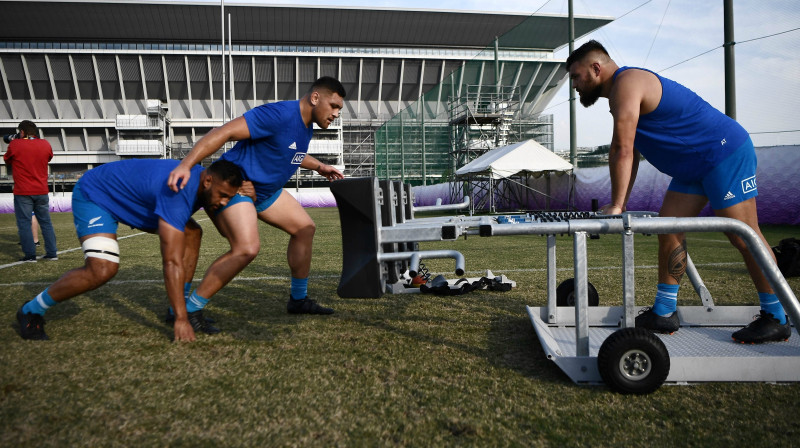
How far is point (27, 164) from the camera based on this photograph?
23.2 ft

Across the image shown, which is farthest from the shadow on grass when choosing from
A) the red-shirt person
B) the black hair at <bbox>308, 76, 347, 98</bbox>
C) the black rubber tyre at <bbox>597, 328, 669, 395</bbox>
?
the red-shirt person

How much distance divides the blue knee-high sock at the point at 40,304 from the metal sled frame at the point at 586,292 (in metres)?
1.83

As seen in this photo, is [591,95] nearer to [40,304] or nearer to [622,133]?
[622,133]

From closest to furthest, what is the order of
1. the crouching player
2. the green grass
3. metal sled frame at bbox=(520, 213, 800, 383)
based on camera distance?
the green grass, metal sled frame at bbox=(520, 213, 800, 383), the crouching player

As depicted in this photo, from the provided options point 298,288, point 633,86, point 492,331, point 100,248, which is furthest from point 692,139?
point 100,248

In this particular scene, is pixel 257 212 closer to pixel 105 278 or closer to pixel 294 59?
pixel 105 278

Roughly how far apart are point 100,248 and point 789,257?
233 inches

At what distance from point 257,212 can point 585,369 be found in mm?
2464

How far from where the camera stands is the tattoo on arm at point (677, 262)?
10.3 ft

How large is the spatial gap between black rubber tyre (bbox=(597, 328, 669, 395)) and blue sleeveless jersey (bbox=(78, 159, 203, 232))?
243 centimetres

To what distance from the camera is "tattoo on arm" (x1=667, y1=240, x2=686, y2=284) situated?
3.15 metres

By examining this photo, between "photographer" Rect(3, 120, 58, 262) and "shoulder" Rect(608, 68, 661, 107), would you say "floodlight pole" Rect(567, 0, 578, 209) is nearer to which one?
"photographer" Rect(3, 120, 58, 262)

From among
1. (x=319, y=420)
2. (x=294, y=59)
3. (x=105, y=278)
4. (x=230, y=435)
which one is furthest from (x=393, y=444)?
(x=294, y=59)

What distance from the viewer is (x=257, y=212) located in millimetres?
3754
